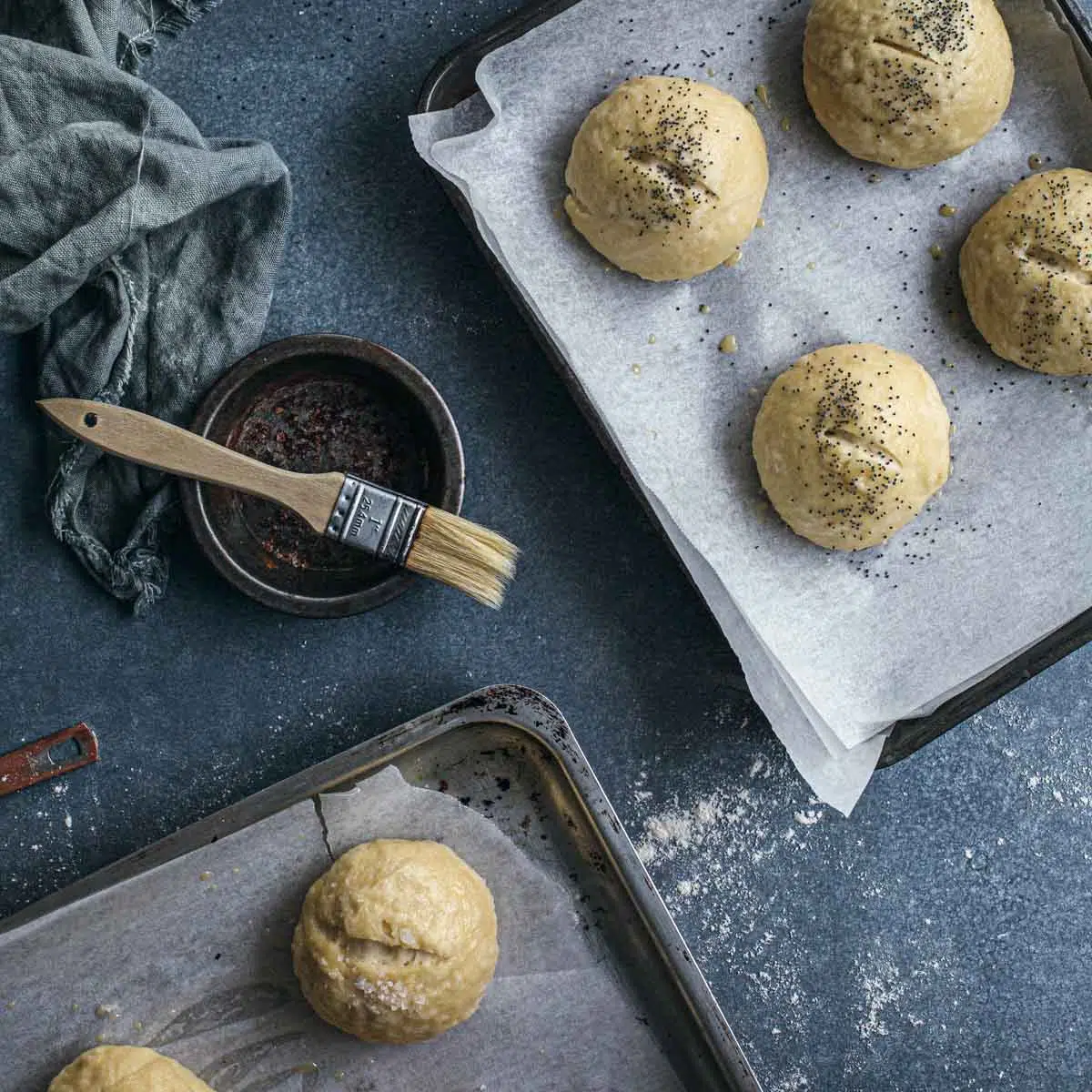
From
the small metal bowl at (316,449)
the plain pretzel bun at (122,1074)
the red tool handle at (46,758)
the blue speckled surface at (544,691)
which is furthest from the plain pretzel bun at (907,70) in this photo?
the plain pretzel bun at (122,1074)

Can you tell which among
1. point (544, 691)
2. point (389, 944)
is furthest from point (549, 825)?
point (389, 944)

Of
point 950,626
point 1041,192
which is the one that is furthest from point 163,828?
point 1041,192

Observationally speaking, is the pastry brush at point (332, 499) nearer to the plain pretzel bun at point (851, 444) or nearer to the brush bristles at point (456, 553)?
the brush bristles at point (456, 553)

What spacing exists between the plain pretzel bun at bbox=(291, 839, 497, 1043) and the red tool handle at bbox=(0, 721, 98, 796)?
0.49m

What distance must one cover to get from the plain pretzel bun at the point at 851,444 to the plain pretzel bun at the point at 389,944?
0.86 meters

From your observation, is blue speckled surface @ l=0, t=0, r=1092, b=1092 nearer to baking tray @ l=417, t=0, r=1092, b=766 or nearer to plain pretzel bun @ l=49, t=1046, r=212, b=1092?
baking tray @ l=417, t=0, r=1092, b=766

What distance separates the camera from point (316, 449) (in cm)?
203

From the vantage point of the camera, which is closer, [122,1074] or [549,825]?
[122,1074]

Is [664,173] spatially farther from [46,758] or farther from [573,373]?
[46,758]

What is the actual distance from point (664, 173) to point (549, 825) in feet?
3.72

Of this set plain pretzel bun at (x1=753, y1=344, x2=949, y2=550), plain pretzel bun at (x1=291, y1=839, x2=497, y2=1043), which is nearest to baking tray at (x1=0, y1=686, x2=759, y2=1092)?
plain pretzel bun at (x1=291, y1=839, x2=497, y2=1043)

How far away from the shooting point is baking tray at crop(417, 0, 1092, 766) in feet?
6.47

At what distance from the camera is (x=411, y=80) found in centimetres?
206

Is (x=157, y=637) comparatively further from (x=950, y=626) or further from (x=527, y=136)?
(x=950, y=626)
